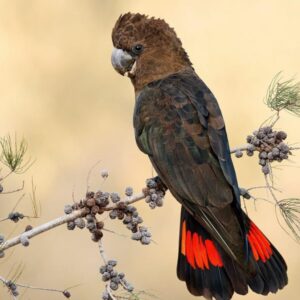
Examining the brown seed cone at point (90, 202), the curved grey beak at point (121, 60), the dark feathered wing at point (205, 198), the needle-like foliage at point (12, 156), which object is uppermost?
the curved grey beak at point (121, 60)

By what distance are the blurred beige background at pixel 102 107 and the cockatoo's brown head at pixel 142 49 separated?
53.2 inches

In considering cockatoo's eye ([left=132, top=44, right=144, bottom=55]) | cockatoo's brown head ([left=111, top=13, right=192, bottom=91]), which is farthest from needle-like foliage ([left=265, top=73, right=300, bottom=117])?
cockatoo's eye ([left=132, top=44, right=144, bottom=55])

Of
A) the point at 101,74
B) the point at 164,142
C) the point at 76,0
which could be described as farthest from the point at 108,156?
the point at 164,142

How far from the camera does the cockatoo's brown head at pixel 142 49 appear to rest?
5020 mm

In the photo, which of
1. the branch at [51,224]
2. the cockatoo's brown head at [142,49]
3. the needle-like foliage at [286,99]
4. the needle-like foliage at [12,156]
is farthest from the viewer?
the cockatoo's brown head at [142,49]

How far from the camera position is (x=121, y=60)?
5.07 meters

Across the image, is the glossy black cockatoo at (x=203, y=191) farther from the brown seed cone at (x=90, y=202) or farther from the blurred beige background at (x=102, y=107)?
the blurred beige background at (x=102, y=107)

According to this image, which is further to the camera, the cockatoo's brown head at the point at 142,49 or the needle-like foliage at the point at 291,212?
the cockatoo's brown head at the point at 142,49

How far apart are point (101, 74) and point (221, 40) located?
34.5 inches

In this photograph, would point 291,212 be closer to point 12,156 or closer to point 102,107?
point 12,156

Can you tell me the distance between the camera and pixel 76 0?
23.7 feet

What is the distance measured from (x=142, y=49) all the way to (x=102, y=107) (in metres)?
1.71

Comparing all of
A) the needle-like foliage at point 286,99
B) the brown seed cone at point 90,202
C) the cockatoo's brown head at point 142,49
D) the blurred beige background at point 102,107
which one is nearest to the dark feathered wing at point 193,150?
the cockatoo's brown head at point 142,49

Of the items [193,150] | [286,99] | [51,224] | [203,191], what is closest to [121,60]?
[193,150]
